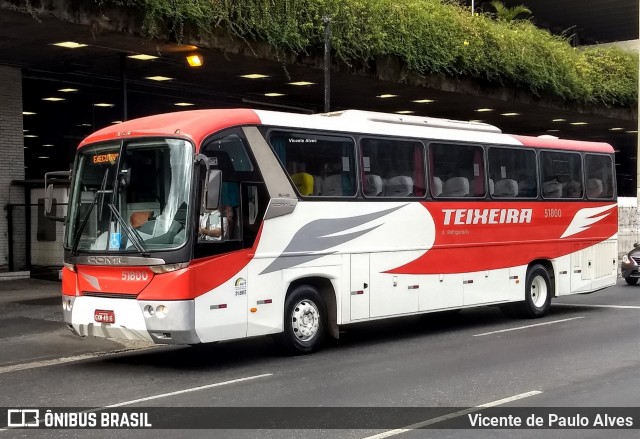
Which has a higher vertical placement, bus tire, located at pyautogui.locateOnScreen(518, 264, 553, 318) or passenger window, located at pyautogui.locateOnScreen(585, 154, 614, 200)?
passenger window, located at pyautogui.locateOnScreen(585, 154, 614, 200)

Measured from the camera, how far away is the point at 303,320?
12500 mm

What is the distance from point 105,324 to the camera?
37.0 ft

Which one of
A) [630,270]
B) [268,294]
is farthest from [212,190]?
[630,270]

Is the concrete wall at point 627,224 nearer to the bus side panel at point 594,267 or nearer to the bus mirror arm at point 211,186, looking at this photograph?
the bus side panel at point 594,267

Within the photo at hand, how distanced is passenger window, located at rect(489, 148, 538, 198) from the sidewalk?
681 centimetres

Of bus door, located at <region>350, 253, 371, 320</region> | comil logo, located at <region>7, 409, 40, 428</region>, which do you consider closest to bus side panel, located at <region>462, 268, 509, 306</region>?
bus door, located at <region>350, 253, 371, 320</region>

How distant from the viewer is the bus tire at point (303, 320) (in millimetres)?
12250

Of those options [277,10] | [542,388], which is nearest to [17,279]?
[277,10]

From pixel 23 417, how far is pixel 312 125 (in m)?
6.05

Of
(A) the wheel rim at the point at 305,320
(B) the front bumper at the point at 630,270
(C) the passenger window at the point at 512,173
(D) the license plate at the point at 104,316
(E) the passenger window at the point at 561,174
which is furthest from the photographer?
(B) the front bumper at the point at 630,270

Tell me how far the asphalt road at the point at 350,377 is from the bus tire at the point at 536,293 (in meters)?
0.53

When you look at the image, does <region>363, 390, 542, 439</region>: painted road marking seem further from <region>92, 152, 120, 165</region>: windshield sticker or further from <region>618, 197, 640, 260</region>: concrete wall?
<region>618, 197, 640, 260</region>: concrete wall

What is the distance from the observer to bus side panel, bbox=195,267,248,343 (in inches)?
435

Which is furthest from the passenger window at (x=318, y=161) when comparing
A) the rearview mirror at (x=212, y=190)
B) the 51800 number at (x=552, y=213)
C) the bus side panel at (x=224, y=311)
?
the 51800 number at (x=552, y=213)
